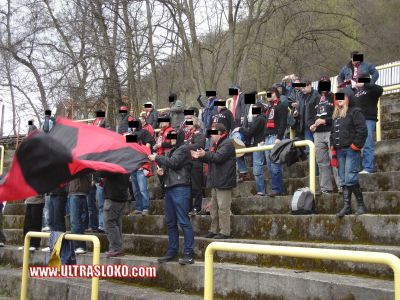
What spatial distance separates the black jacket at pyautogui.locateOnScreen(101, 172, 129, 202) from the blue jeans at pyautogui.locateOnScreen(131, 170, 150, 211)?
133 centimetres

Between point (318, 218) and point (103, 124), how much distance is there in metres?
5.22

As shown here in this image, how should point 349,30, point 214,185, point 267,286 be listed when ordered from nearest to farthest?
1. point 267,286
2. point 214,185
3. point 349,30

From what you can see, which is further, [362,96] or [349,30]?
[349,30]

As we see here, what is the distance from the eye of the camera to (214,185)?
8.22 m

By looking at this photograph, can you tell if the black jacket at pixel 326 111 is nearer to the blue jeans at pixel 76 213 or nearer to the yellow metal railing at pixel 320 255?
the blue jeans at pixel 76 213

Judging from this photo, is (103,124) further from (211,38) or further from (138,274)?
(211,38)

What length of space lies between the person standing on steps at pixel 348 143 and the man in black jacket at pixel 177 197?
80.0 inches

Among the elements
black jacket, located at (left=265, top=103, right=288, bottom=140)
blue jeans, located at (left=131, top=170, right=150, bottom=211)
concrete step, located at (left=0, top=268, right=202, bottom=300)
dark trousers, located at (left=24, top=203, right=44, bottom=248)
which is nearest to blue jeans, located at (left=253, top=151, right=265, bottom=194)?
black jacket, located at (left=265, top=103, right=288, bottom=140)

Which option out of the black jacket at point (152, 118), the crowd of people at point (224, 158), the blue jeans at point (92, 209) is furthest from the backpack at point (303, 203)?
the black jacket at point (152, 118)

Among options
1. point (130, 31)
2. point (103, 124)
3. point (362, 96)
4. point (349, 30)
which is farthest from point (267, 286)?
point (349, 30)

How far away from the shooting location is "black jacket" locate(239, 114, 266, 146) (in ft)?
33.6

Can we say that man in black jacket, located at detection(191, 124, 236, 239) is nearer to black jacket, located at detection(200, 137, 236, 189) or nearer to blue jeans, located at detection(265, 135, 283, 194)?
black jacket, located at detection(200, 137, 236, 189)

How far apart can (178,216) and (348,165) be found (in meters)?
2.39

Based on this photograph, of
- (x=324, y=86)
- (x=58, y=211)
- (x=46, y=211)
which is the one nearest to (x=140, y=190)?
(x=58, y=211)
